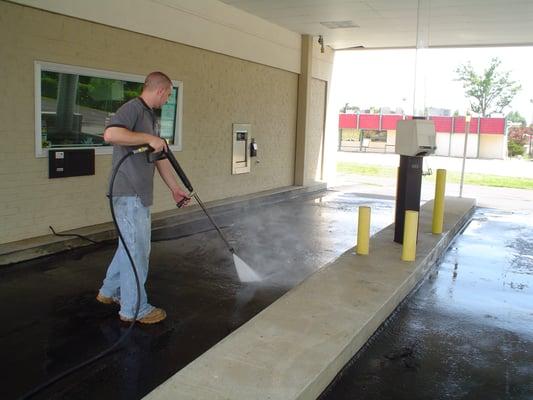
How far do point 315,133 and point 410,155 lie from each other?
30.8 feet

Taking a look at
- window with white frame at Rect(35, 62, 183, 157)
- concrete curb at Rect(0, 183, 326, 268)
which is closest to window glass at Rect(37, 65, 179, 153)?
window with white frame at Rect(35, 62, 183, 157)

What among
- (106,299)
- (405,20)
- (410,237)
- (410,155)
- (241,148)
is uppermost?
(405,20)

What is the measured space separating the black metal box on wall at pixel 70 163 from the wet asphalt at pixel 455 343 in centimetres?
504

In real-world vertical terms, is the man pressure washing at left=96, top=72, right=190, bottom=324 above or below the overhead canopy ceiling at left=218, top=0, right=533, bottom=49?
below

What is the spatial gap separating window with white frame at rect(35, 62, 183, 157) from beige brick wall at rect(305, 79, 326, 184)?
25.0 feet

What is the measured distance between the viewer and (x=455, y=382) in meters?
3.88

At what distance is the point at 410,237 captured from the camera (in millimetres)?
6316

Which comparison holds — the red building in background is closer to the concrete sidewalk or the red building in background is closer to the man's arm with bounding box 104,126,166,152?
the concrete sidewalk

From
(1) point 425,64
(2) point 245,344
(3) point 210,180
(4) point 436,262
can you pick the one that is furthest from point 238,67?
(2) point 245,344

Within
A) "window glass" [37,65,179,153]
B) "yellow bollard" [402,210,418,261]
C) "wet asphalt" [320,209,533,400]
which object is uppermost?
"window glass" [37,65,179,153]

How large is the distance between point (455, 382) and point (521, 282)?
3.30 metres

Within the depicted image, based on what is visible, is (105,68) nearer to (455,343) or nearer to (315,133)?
(455,343)

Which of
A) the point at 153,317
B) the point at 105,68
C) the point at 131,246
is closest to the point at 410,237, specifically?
the point at 153,317

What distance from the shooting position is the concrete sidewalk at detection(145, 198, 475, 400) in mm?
3283
